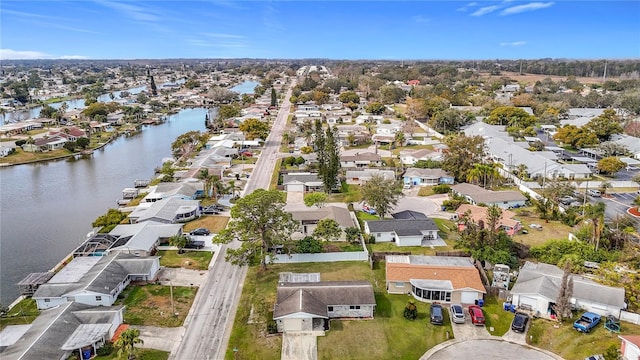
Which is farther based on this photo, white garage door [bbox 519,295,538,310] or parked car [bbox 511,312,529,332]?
white garage door [bbox 519,295,538,310]

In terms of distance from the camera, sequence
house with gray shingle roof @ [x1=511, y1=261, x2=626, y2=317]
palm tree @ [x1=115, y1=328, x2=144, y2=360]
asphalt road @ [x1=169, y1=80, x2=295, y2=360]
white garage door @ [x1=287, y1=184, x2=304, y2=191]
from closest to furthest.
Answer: palm tree @ [x1=115, y1=328, x2=144, y2=360]
asphalt road @ [x1=169, y1=80, x2=295, y2=360]
house with gray shingle roof @ [x1=511, y1=261, x2=626, y2=317]
white garage door @ [x1=287, y1=184, x2=304, y2=191]

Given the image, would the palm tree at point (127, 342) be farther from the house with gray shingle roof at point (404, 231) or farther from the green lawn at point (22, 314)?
the house with gray shingle roof at point (404, 231)

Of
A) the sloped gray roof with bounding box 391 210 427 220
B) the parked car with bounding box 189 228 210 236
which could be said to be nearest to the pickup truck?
the sloped gray roof with bounding box 391 210 427 220

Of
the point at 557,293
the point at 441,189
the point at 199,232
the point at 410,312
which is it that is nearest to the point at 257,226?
the point at 199,232

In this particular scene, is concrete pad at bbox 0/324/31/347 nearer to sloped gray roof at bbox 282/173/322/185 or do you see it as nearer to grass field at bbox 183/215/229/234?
grass field at bbox 183/215/229/234

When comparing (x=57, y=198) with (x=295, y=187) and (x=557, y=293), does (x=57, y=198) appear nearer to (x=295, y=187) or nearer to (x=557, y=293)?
(x=295, y=187)

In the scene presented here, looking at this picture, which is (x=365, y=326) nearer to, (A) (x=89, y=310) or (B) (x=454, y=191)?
(A) (x=89, y=310)
